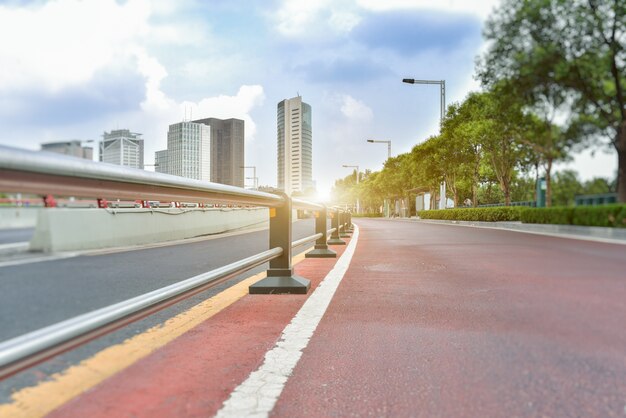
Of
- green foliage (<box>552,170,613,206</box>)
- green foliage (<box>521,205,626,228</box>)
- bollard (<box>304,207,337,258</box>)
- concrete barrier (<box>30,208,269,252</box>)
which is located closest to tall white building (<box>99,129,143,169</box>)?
concrete barrier (<box>30,208,269,252</box>)

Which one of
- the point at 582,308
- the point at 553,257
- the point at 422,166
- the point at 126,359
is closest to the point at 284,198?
the point at 126,359

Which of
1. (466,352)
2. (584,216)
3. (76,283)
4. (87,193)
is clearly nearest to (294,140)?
(584,216)

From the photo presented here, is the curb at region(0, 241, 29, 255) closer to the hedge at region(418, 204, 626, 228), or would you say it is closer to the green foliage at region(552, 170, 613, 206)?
the green foliage at region(552, 170, 613, 206)

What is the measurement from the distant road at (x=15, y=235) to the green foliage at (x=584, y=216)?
1692cm

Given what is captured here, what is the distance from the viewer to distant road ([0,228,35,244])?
0.99 m

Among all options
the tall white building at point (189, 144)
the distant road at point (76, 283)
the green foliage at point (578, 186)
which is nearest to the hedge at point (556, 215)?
the green foliage at point (578, 186)

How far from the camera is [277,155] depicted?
8212 centimetres

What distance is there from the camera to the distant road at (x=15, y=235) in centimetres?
99

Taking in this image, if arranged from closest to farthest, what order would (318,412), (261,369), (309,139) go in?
(318,412), (261,369), (309,139)

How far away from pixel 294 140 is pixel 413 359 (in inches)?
3075

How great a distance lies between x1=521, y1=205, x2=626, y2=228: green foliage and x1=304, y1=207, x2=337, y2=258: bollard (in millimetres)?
11328

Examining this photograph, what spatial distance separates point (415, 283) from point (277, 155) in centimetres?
7804

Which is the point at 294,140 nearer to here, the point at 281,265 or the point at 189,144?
the point at 189,144

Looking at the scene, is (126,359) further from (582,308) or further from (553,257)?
(553,257)
